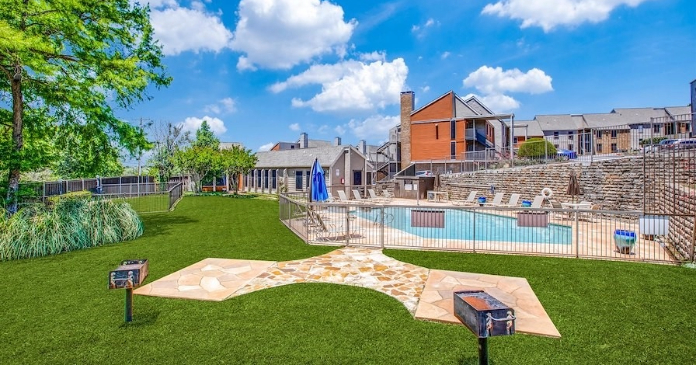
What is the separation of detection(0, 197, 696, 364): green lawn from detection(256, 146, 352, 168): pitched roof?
24656mm

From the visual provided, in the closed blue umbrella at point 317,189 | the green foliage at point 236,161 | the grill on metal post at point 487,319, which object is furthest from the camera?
the green foliage at point 236,161

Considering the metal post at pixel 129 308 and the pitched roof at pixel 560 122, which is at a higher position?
the pitched roof at pixel 560 122

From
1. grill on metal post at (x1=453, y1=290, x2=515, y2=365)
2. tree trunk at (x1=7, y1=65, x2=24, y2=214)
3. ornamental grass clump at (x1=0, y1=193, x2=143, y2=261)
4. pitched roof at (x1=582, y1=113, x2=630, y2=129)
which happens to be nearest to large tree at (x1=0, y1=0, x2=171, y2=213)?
tree trunk at (x1=7, y1=65, x2=24, y2=214)

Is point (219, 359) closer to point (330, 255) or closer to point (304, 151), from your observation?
point (330, 255)

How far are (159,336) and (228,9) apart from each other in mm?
19124

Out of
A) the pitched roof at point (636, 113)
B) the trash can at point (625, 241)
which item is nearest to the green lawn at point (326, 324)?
the trash can at point (625, 241)

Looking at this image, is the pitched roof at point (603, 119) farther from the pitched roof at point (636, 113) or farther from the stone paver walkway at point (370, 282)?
the stone paver walkway at point (370, 282)

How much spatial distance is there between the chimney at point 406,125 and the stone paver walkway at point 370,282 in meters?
30.7

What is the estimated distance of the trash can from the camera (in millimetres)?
8008

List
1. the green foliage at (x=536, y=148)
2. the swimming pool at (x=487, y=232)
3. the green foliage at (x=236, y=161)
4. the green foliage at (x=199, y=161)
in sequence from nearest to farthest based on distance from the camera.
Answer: the swimming pool at (x=487, y=232)
the green foliage at (x=536, y=148)
the green foliage at (x=236, y=161)
the green foliage at (x=199, y=161)

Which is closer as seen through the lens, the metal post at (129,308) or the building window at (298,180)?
the metal post at (129,308)

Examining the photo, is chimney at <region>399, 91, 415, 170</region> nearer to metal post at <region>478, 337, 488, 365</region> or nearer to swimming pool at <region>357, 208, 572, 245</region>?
swimming pool at <region>357, 208, 572, 245</region>

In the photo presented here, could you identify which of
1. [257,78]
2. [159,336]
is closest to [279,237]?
[159,336]

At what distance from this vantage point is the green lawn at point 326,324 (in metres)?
3.67
